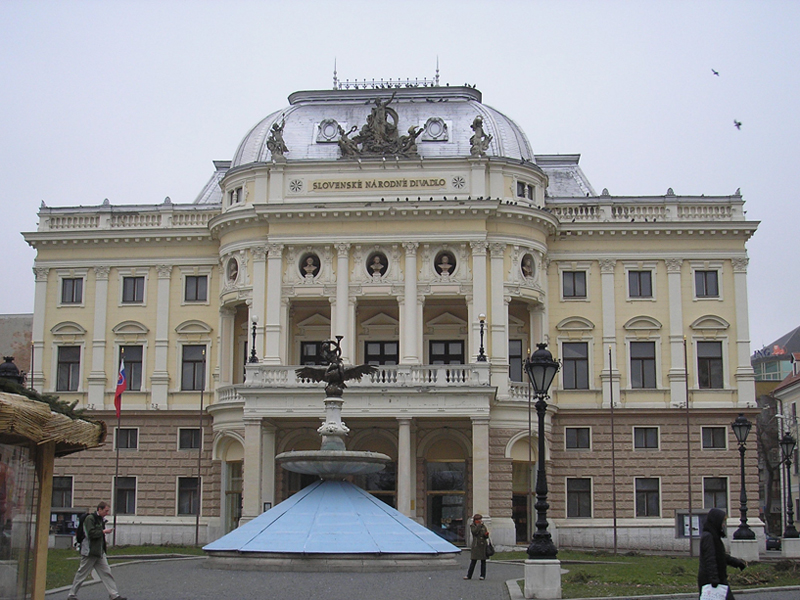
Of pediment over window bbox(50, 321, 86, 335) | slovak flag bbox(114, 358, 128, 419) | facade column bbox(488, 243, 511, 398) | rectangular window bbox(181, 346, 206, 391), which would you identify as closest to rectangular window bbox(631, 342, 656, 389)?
facade column bbox(488, 243, 511, 398)

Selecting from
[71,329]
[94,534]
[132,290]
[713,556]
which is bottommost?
[94,534]

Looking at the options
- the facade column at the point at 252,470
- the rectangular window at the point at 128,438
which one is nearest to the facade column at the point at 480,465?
the facade column at the point at 252,470

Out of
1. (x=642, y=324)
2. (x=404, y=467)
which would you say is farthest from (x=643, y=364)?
(x=404, y=467)

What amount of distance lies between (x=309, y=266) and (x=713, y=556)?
3958 cm

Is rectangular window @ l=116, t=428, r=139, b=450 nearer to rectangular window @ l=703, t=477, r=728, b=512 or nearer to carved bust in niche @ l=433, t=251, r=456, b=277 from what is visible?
carved bust in niche @ l=433, t=251, r=456, b=277

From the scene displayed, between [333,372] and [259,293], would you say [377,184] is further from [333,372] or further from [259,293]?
[333,372]

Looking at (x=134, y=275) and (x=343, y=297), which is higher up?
(x=134, y=275)

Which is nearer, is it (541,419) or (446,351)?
(541,419)

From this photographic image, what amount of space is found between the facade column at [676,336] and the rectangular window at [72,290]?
99.2ft

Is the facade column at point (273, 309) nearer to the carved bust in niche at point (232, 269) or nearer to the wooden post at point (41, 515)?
the carved bust in niche at point (232, 269)

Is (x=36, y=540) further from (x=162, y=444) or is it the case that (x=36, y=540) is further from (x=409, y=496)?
(x=162, y=444)

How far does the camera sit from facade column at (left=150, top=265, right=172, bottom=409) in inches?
2265

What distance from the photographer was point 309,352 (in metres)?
57.6

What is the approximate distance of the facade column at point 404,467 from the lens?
49156 mm
